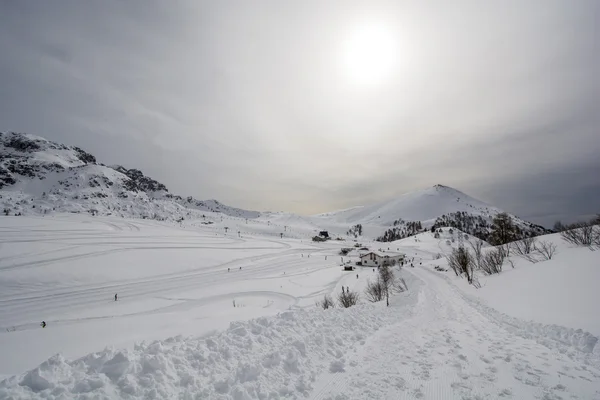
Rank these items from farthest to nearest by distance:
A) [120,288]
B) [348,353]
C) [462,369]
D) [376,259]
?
1. [376,259]
2. [120,288]
3. [348,353]
4. [462,369]

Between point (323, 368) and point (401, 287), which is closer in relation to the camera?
point (323, 368)

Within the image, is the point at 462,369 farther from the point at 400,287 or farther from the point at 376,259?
the point at 376,259

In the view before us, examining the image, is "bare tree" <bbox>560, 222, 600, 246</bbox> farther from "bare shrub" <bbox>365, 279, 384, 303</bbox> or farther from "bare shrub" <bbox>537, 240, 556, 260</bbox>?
"bare shrub" <bbox>365, 279, 384, 303</bbox>

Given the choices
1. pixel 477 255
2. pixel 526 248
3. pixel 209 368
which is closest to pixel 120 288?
pixel 209 368

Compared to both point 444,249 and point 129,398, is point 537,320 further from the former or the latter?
point 444,249

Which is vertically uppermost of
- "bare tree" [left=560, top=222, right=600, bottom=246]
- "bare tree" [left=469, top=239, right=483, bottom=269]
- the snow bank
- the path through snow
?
"bare tree" [left=560, top=222, right=600, bottom=246]

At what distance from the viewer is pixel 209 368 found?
7.00 metres

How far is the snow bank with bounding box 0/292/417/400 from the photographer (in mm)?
5445

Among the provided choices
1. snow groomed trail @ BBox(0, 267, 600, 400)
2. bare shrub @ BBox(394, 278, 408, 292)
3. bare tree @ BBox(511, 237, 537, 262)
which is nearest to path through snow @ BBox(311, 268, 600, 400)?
snow groomed trail @ BBox(0, 267, 600, 400)

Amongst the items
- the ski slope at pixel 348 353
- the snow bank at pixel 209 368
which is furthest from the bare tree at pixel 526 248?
the snow bank at pixel 209 368

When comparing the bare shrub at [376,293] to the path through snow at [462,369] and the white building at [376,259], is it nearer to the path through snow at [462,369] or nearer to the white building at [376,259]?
the path through snow at [462,369]

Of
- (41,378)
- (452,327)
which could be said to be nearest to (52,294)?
(41,378)

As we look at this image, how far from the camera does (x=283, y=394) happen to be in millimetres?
6375

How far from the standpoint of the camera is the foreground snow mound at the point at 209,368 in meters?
5.45
